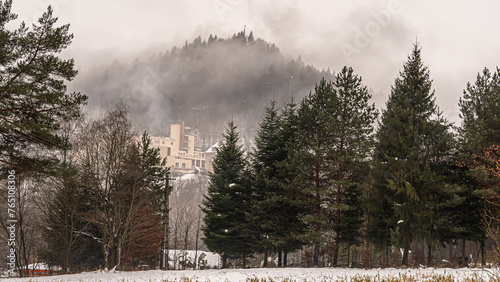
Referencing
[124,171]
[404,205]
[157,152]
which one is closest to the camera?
[404,205]

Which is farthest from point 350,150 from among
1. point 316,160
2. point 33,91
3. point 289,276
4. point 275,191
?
point 33,91

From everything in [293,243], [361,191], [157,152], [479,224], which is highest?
[157,152]

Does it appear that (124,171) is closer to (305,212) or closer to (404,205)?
(305,212)

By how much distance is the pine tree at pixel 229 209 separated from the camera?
96.1ft

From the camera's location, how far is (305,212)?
86.1 feet

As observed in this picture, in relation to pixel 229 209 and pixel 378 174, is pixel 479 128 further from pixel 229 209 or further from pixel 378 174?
pixel 229 209

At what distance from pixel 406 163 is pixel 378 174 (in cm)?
187

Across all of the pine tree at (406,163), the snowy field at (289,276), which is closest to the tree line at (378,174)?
the pine tree at (406,163)

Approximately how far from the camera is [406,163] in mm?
24062

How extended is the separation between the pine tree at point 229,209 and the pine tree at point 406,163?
997cm

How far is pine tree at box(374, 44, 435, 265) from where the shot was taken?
23641mm

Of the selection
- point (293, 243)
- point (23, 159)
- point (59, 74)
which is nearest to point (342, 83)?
point (293, 243)

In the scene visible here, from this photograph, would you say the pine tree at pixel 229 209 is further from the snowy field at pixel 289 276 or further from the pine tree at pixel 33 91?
the pine tree at pixel 33 91

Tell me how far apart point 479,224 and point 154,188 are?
24205mm
